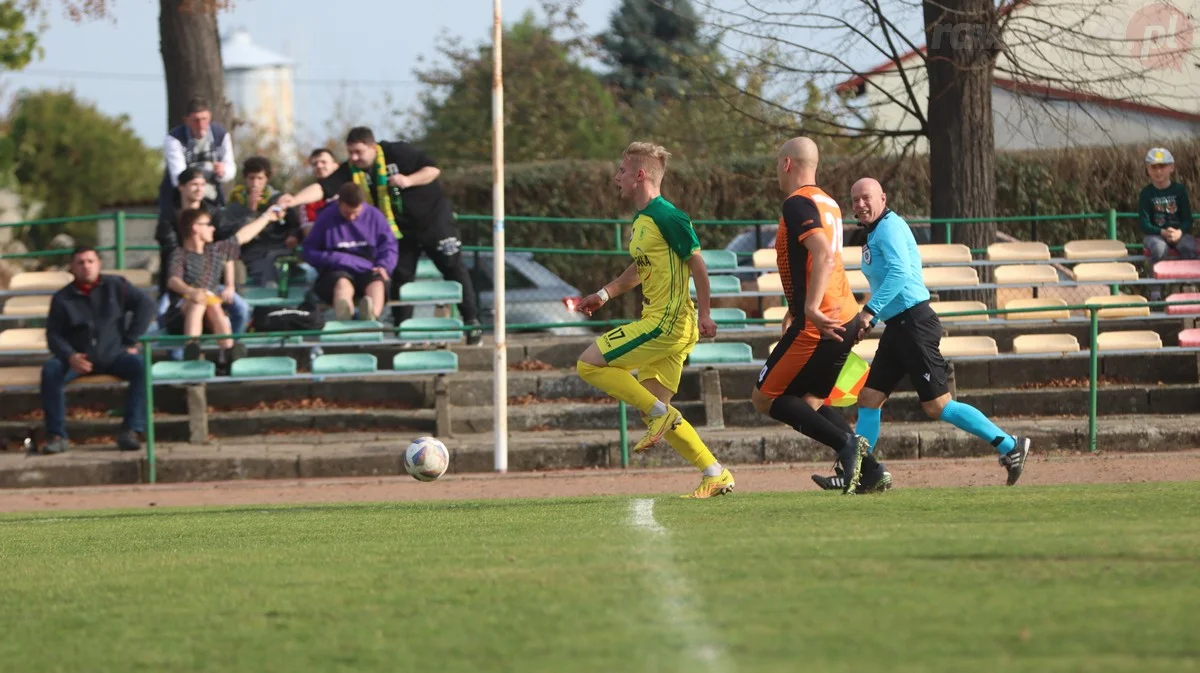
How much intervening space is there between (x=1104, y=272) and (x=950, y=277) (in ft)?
6.74

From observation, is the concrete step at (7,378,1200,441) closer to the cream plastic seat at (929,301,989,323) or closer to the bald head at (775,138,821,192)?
the cream plastic seat at (929,301,989,323)

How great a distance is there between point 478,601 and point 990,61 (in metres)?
15.3

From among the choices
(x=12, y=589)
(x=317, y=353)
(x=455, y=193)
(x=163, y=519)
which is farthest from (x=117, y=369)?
(x=455, y=193)

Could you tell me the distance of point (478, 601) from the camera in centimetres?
581

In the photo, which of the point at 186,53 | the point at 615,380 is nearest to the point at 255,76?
the point at 186,53

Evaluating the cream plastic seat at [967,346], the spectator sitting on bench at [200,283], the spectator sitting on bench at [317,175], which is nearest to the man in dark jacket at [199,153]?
the spectator sitting on bench at [317,175]

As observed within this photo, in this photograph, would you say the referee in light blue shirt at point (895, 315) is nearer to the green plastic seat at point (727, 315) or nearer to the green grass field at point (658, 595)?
the green grass field at point (658, 595)

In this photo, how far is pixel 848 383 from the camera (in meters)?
9.96

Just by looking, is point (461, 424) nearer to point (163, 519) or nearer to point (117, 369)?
point (117, 369)

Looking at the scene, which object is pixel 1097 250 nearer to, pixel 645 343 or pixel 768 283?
pixel 768 283

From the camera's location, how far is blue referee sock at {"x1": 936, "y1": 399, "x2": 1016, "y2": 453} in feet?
33.6

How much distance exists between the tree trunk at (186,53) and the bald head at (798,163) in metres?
13.0

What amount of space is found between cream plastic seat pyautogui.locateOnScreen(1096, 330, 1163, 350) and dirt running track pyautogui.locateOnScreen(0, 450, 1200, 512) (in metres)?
2.30

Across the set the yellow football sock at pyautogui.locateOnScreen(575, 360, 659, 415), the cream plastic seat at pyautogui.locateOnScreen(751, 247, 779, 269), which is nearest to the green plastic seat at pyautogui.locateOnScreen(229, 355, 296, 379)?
the cream plastic seat at pyautogui.locateOnScreen(751, 247, 779, 269)
